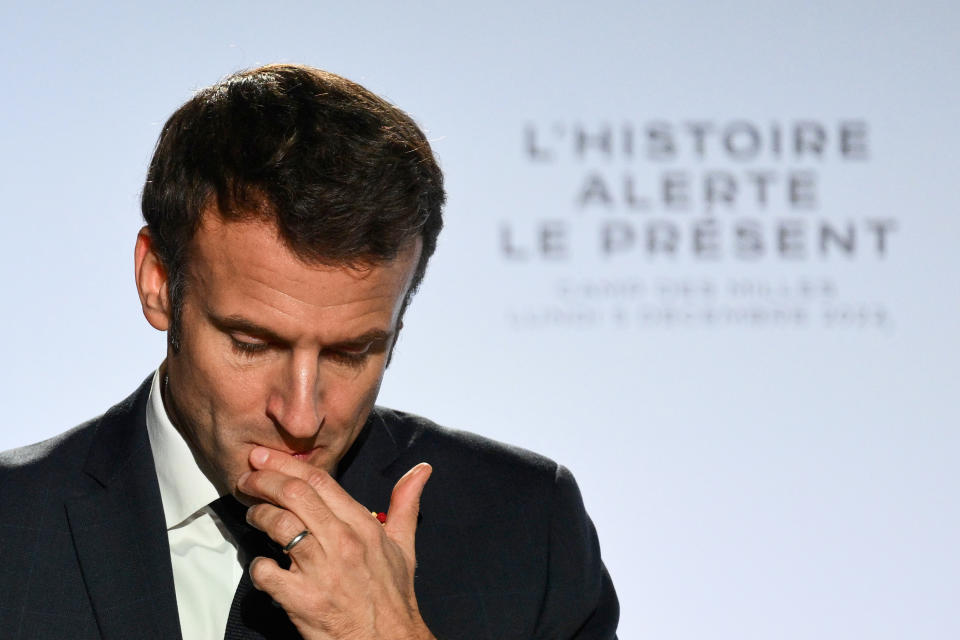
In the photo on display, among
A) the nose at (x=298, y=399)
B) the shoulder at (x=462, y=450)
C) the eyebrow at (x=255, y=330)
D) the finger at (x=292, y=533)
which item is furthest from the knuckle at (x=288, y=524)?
the shoulder at (x=462, y=450)

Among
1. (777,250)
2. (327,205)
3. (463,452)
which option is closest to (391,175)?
(327,205)

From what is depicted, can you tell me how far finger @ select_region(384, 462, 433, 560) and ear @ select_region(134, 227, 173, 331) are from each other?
0.40 metres

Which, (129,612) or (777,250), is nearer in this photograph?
(129,612)

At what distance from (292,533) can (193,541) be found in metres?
0.33

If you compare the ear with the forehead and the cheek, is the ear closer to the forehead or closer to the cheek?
the forehead

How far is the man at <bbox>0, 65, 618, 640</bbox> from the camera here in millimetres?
1376

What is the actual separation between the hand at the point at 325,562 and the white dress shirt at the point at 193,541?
21cm

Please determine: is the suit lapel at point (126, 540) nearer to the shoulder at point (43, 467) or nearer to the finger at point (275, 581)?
the shoulder at point (43, 467)

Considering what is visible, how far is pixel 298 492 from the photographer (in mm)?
1343

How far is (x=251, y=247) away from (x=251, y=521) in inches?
13.3

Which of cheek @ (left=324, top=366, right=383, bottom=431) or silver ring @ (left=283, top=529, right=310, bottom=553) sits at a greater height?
cheek @ (left=324, top=366, right=383, bottom=431)

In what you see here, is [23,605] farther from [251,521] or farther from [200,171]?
[200,171]

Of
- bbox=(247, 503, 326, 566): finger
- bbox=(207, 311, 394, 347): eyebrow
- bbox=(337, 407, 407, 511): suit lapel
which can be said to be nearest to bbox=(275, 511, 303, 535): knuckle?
bbox=(247, 503, 326, 566): finger

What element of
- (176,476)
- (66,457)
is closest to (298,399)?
(176,476)
